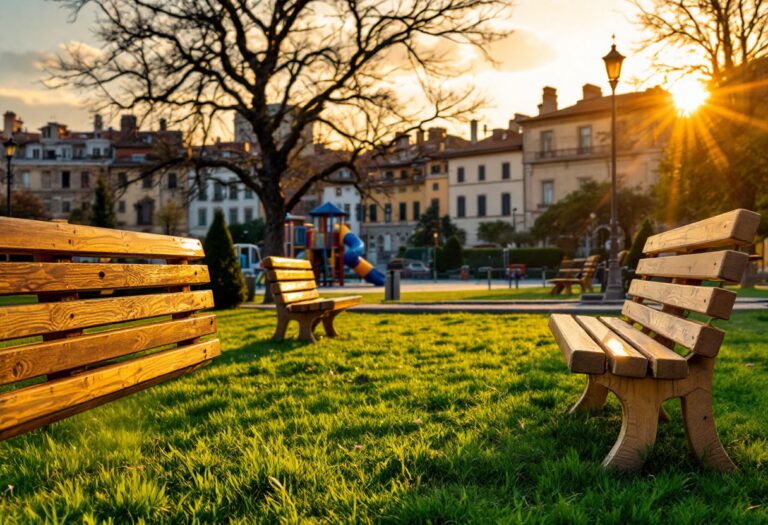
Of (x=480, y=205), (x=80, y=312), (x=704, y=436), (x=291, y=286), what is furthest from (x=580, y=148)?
(x=80, y=312)

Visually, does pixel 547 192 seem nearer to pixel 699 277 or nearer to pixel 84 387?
→ pixel 699 277

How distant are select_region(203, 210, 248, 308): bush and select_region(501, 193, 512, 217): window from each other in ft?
174

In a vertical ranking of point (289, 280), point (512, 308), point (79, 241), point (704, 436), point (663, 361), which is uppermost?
point (79, 241)

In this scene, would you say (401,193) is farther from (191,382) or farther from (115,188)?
(191,382)

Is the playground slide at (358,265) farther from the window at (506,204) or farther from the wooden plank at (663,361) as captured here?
the wooden plank at (663,361)

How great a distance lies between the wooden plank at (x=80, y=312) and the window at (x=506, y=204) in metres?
64.7

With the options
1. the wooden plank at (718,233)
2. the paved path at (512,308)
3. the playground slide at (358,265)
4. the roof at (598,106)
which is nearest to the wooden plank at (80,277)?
the wooden plank at (718,233)

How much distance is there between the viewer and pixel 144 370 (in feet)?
11.3

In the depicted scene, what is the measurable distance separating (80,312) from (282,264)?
529 cm

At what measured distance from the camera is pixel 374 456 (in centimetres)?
333

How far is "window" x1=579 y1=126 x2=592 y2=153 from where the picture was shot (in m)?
61.9

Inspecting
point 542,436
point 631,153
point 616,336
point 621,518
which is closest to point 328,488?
point 621,518

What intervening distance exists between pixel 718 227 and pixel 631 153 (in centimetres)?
6061

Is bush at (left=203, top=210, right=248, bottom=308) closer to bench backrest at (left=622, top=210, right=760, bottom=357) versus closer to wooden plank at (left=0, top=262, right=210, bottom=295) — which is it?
wooden plank at (left=0, top=262, right=210, bottom=295)
